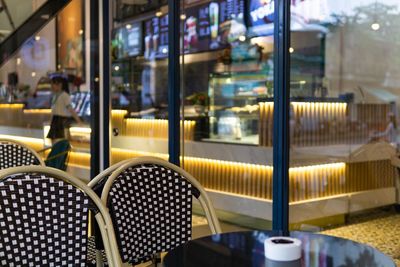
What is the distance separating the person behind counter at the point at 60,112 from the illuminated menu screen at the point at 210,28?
1.26 meters

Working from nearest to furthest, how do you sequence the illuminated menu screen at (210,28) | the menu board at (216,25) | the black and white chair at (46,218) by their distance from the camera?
1. the black and white chair at (46,218)
2. the illuminated menu screen at (210,28)
3. the menu board at (216,25)

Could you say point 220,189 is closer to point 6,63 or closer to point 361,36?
point 361,36

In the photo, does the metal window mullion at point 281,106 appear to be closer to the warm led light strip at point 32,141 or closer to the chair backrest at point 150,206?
the chair backrest at point 150,206

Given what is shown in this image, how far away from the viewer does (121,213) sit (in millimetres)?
1804

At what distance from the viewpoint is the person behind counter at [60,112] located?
17.5 ft

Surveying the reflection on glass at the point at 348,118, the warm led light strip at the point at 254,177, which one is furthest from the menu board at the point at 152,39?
the warm led light strip at the point at 254,177

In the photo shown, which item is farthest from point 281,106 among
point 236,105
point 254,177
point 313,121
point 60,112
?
point 60,112

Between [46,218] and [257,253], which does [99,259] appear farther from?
[257,253]

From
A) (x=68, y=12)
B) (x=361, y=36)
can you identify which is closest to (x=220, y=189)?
(x=68, y=12)

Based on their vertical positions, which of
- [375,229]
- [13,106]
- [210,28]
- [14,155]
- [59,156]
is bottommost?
[375,229]

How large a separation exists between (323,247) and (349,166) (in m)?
3.39

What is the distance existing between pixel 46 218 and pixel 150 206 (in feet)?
1.49

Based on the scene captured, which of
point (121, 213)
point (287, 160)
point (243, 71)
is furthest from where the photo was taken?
point (243, 71)

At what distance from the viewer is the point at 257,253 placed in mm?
1382
